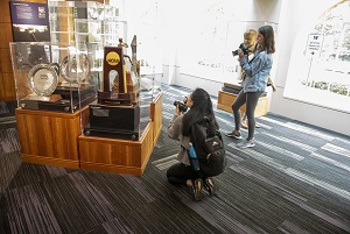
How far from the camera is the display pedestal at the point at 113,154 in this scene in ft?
7.73

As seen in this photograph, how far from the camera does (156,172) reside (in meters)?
2.53

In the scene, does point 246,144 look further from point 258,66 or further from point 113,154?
point 113,154

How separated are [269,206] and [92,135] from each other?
5.74 feet

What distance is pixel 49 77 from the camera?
96.2 inches

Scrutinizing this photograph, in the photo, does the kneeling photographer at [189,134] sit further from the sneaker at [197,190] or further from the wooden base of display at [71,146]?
the wooden base of display at [71,146]

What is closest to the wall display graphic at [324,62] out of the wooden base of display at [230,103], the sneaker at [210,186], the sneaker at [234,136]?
the wooden base of display at [230,103]

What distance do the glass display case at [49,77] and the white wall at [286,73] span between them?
362 cm

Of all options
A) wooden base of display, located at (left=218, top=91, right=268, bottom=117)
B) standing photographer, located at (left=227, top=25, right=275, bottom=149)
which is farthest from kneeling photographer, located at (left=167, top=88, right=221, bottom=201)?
wooden base of display, located at (left=218, top=91, right=268, bottom=117)

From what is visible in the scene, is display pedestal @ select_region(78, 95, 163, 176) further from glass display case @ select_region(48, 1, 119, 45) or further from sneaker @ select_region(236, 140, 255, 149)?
glass display case @ select_region(48, 1, 119, 45)

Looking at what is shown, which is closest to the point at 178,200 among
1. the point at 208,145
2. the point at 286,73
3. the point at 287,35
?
the point at 208,145

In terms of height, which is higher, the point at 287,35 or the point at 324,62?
the point at 287,35

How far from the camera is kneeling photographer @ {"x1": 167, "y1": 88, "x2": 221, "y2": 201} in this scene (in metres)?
2.01

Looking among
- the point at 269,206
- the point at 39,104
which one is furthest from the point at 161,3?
the point at 269,206

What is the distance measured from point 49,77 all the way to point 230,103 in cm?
325
